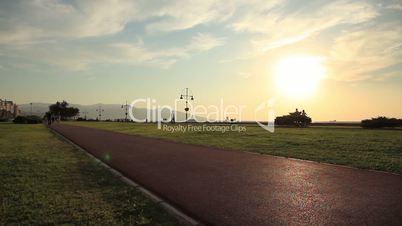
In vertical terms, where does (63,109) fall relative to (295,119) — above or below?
above

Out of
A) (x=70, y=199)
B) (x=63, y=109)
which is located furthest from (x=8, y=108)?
(x=70, y=199)

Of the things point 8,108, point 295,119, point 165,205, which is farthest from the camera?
point 8,108

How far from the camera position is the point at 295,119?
171 feet

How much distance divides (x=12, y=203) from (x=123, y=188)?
241 cm

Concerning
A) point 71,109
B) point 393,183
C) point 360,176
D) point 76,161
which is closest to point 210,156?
point 76,161

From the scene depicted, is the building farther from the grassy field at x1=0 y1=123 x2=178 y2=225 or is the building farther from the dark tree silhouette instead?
the grassy field at x1=0 y1=123 x2=178 y2=225

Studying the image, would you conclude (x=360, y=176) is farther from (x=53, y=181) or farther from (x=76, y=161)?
(x=76, y=161)

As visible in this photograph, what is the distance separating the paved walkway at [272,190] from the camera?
6.09 meters

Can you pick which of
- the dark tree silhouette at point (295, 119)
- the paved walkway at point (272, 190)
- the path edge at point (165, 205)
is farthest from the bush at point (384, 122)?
the path edge at point (165, 205)

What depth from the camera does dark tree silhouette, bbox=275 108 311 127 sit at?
50891mm

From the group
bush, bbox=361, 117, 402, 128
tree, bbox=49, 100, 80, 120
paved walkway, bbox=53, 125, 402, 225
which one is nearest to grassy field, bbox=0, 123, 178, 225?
paved walkway, bbox=53, 125, 402, 225

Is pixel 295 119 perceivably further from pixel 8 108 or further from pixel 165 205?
pixel 8 108

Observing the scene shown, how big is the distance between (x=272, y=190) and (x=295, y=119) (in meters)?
45.8

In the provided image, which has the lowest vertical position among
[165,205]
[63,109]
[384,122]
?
[165,205]
